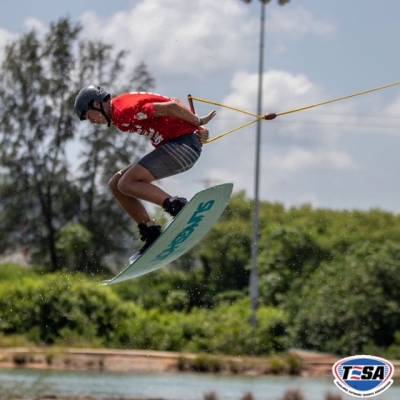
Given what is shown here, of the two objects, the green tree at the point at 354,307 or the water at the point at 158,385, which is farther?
the green tree at the point at 354,307

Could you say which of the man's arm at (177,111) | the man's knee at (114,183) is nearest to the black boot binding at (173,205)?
the man's knee at (114,183)

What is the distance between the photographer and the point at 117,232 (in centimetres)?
3766

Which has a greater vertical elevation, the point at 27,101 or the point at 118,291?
the point at 27,101

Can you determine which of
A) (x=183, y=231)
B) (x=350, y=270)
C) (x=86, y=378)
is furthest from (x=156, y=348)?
(x=183, y=231)

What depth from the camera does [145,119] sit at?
11.4 metres

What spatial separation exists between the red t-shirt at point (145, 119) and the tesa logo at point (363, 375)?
1264cm

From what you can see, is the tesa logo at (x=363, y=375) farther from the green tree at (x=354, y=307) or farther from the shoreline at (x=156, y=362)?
the green tree at (x=354, y=307)

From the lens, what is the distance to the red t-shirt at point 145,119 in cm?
1130

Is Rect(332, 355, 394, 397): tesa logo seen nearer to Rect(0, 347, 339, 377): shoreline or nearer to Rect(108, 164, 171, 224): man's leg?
Rect(0, 347, 339, 377): shoreline

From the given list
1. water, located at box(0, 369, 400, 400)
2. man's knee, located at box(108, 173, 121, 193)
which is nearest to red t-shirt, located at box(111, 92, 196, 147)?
man's knee, located at box(108, 173, 121, 193)

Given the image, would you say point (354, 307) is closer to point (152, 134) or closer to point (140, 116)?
point (152, 134)

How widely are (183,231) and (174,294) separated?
83.6 feet

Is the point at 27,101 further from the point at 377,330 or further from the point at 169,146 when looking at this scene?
the point at 169,146

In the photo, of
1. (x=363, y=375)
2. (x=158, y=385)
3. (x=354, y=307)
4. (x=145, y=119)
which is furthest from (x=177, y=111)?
(x=354, y=307)
